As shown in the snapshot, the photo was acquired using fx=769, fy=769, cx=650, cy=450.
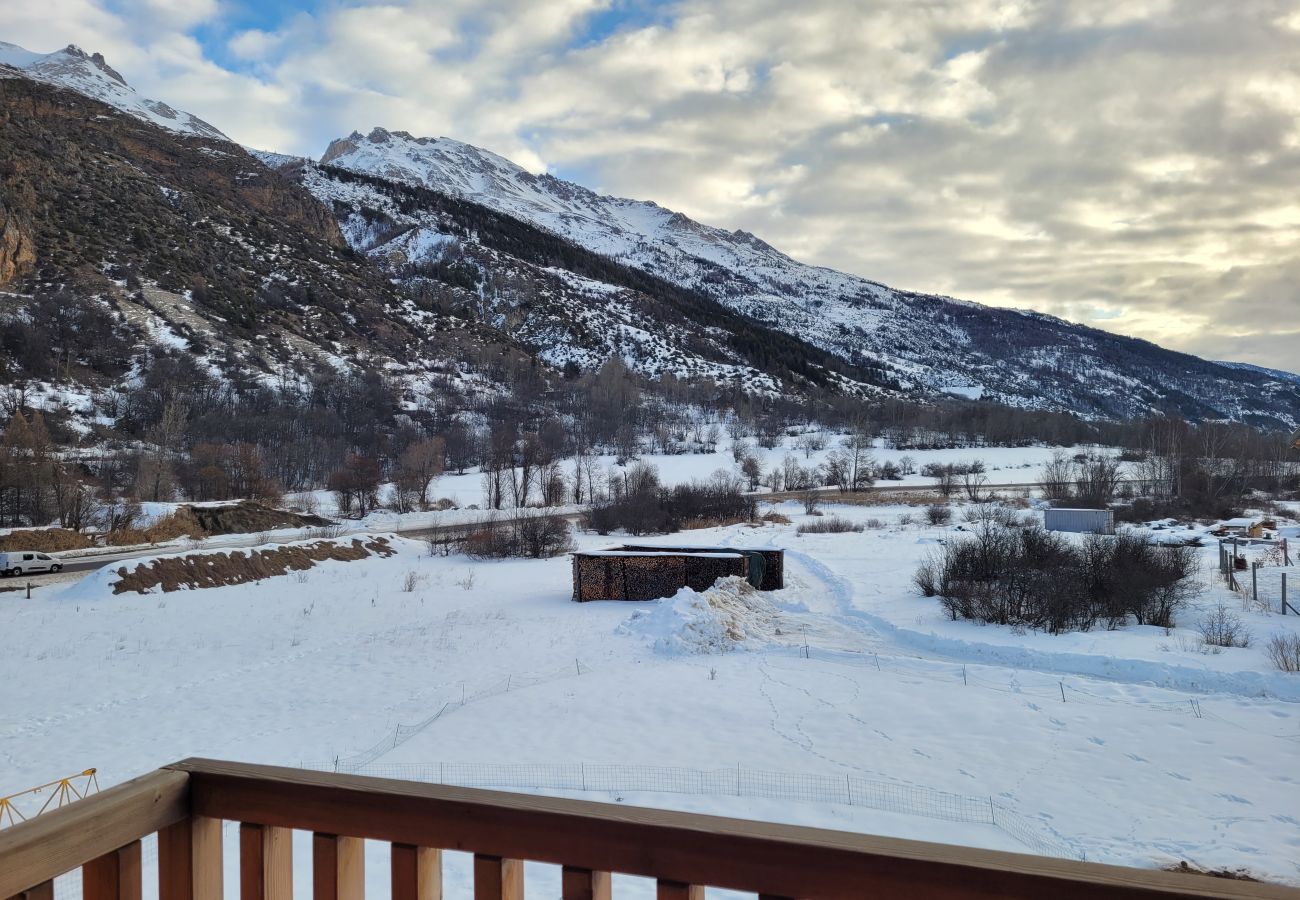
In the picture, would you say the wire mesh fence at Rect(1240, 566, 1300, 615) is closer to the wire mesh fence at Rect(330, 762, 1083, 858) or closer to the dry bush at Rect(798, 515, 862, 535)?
the wire mesh fence at Rect(330, 762, 1083, 858)

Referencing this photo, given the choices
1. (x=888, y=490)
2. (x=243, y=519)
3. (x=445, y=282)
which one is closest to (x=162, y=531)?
(x=243, y=519)

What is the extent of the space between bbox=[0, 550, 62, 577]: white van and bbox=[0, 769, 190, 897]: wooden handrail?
28.8m

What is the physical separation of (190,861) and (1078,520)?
3961 cm

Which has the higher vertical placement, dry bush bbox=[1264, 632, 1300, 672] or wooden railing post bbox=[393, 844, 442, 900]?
wooden railing post bbox=[393, 844, 442, 900]

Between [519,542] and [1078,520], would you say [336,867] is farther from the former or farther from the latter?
[1078,520]

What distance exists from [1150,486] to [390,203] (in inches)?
5633

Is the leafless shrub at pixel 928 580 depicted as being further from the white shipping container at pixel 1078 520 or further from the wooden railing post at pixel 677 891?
the wooden railing post at pixel 677 891

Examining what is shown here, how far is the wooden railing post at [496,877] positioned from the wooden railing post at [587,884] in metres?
0.12

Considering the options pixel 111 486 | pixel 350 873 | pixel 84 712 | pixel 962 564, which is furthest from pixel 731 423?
pixel 350 873

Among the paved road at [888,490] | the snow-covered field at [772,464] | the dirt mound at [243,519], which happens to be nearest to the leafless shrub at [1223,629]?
the snow-covered field at [772,464]

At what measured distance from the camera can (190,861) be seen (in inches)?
79.0

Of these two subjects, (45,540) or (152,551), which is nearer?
(152,551)

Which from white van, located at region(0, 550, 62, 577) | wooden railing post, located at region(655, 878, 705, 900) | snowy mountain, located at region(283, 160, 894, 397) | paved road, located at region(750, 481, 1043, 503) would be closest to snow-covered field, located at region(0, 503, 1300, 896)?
wooden railing post, located at region(655, 878, 705, 900)

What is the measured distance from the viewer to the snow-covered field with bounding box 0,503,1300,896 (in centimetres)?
797
